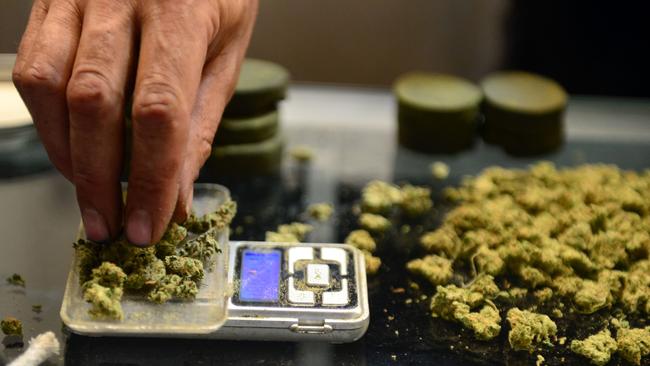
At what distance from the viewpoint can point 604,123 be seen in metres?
1.29

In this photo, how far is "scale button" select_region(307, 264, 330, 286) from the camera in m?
0.84

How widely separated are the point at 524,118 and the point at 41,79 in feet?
2.31

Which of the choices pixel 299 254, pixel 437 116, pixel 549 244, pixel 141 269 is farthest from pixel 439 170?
pixel 141 269

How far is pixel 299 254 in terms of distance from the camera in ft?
2.89

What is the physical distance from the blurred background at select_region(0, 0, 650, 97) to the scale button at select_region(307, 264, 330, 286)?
2.21 feet

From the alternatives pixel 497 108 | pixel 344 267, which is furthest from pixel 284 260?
pixel 497 108

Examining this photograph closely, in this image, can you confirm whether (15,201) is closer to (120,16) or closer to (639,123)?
(120,16)

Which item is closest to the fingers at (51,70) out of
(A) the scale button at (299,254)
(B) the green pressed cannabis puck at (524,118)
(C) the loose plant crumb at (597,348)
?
(A) the scale button at (299,254)

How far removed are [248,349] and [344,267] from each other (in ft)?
0.43

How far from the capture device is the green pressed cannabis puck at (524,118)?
1.19 metres

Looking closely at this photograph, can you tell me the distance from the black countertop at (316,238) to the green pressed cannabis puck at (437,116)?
22 millimetres

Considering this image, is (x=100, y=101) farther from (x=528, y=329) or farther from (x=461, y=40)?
(x=461, y=40)

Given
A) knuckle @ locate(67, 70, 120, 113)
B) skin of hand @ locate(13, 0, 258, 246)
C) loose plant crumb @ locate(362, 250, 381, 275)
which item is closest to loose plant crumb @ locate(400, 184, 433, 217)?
loose plant crumb @ locate(362, 250, 381, 275)

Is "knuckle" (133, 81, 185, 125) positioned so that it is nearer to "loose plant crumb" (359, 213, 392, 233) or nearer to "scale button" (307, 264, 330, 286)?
"scale button" (307, 264, 330, 286)
